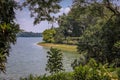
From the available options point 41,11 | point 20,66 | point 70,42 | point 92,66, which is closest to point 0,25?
point 41,11

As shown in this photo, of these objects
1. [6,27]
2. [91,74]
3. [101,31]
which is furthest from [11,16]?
[101,31]

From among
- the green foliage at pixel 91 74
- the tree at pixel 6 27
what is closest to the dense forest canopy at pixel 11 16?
the tree at pixel 6 27

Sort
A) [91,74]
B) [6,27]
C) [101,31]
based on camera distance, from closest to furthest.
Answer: [91,74] → [6,27] → [101,31]

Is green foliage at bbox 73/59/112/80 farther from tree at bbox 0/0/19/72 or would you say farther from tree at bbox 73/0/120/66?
tree at bbox 73/0/120/66

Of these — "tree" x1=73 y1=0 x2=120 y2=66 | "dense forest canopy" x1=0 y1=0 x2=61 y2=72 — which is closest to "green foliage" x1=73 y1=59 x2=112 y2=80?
"dense forest canopy" x1=0 y1=0 x2=61 y2=72

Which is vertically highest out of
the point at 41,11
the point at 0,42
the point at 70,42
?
the point at 41,11

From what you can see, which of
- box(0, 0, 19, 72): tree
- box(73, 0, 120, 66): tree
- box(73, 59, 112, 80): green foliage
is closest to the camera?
box(73, 59, 112, 80): green foliage

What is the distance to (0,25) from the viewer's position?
1653 centimetres

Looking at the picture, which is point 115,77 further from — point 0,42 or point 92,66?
point 0,42

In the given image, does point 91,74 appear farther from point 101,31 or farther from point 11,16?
point 101,31

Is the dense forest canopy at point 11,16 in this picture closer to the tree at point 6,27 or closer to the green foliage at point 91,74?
the tree at point 6,27

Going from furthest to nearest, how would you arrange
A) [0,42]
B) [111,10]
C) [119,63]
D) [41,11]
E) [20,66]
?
[20,66]
[119,63]
[111,10]
[41,11]
[0,42]

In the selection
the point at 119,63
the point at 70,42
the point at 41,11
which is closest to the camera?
the point at 41,11

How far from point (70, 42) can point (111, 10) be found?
9752 cm
